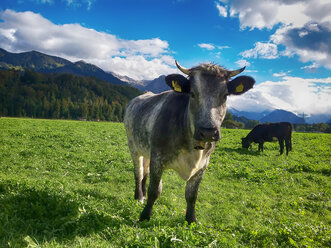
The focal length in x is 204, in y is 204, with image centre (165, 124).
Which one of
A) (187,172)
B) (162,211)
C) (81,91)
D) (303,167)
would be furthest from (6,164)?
(81,91)

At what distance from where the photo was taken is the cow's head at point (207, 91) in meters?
3.72

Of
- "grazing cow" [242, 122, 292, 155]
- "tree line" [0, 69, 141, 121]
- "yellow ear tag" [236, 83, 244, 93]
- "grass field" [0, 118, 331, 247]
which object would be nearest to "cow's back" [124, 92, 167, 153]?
"grass field" [0, 118, 331, 247]

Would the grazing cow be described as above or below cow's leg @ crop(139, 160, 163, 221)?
above

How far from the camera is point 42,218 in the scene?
14.0ft

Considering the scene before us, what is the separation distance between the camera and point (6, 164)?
902cm

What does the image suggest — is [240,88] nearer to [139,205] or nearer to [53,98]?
[139,205]

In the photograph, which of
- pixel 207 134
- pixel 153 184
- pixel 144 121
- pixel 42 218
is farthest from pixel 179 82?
pixel 42 218

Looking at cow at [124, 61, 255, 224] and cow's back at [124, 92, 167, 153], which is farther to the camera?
cow's back at [124, 92, 167, 153]

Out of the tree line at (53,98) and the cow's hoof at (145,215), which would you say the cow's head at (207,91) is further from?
the tree line at (53,98)

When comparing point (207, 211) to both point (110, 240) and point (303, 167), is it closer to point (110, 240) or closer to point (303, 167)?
point (110, 240)

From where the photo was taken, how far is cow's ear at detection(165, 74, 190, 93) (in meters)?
4.56

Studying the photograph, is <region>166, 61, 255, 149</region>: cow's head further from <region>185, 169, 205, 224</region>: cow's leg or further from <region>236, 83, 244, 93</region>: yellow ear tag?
<region>185, 169, 205, 224</region>: cow's leg

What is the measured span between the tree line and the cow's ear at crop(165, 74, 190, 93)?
131 meters

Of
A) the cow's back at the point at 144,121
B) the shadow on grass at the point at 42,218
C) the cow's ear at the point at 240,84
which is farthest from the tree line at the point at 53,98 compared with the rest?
the cow's ear at the point at 240,84
